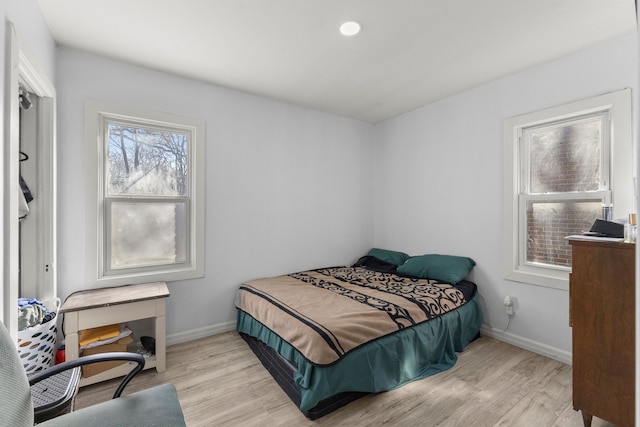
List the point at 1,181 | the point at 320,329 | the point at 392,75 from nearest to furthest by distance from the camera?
the point at 1,181 < the point at 320,329 < the point at 392,75

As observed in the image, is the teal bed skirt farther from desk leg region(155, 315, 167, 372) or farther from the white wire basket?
the white wire basket

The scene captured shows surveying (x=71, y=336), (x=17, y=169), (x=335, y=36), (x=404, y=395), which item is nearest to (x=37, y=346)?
(x=71, y=336)

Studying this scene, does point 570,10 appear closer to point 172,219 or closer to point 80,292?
point 172,219

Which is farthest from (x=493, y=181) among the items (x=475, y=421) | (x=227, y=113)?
(x=227, y=113)

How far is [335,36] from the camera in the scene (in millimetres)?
2174

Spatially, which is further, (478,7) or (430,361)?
(430,361)

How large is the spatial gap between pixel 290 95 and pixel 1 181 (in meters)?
2.52

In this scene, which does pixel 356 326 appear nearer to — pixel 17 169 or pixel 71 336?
pixel 71 336

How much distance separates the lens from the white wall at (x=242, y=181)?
2389 millimetres

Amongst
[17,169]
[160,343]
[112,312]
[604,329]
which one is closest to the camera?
[17,169]

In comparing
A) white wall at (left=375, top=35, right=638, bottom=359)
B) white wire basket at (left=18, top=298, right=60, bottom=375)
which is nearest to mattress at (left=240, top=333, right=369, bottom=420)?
white wire basket at (left=18, top=298, right=60, bottom=375)

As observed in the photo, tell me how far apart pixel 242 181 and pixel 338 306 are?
5.56ft

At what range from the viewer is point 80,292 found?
7.77 feet

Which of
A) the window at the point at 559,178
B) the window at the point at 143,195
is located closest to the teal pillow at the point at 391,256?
the window at the point at 559,178
